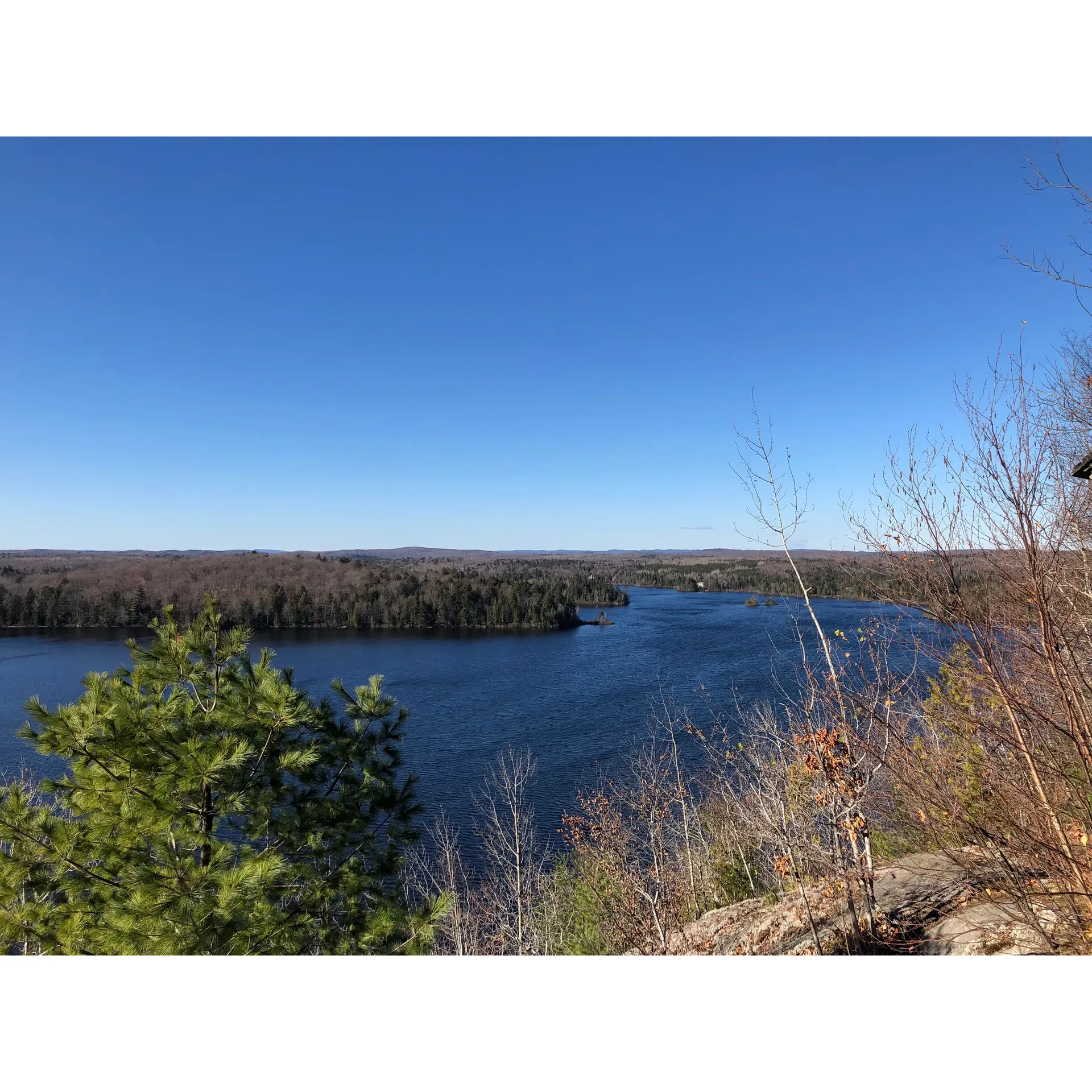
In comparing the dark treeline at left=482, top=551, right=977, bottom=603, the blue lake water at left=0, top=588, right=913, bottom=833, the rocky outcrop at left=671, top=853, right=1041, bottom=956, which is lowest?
the blue lake water at left=0, top=588, right=913, bottom=833

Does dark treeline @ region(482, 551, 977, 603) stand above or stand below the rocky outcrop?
above

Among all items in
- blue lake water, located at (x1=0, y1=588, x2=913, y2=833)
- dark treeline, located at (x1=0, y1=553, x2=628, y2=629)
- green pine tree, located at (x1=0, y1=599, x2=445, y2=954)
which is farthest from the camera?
dark treeline, located at (x1=0, y1=553, x2=628, y2=629)

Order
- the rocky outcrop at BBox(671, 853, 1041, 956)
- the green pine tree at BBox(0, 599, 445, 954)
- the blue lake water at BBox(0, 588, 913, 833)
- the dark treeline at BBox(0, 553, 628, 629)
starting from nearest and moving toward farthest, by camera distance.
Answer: the rocky outcrop at BBox(671, 853, 1041, 956) → the green pine tree at BBox(0, 599, 445, 954) → the blue lake water at BBox(0, 588, 913, 833) → the dark treeline at BBox(0, 553, 628, 629)

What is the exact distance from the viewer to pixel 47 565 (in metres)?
49.2

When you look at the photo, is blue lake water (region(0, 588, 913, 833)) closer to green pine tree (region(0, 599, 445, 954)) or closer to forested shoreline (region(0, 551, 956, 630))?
forested shoreline (region(0, 551, 956, 630))

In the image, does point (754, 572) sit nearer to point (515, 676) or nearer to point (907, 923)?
point (515, 676)

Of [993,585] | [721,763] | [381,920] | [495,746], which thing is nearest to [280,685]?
[381,920]

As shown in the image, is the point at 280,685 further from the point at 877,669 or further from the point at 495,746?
the point at 495,746

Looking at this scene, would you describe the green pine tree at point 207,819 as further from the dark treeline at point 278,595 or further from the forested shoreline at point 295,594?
the dark treeline at point 278,595

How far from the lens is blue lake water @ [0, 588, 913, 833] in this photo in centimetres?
1496

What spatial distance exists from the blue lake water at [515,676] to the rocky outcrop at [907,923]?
4662mm

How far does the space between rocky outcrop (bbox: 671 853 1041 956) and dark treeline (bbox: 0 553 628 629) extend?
3199 cm

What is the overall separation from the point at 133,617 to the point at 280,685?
126 feet

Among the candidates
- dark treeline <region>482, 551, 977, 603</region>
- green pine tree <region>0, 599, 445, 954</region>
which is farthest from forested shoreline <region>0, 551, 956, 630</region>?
green pine tree <region>0, 599, 445, 954</region>
